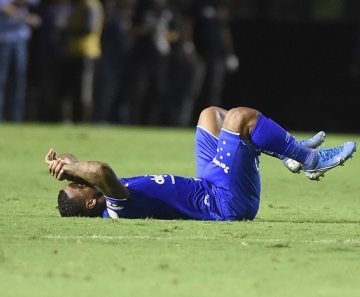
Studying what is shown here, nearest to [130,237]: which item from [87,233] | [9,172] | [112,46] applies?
[87,233]

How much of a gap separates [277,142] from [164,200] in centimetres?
97

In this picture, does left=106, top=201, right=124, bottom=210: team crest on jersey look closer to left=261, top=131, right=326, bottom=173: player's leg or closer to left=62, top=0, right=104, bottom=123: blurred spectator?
left=261, top=131, right=326, bottom=173: player's leg

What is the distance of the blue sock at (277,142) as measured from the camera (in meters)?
7.98

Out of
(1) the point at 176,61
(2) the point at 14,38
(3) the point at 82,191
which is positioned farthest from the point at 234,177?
(1) the point at 176,61

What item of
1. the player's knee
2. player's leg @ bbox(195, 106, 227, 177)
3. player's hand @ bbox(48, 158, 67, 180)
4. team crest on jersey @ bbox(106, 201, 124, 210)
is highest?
the player's knee

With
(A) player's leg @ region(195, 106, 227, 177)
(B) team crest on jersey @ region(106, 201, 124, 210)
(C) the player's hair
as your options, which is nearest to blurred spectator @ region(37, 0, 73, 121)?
(A) player's leg @ region(195, 106, 227, 177)

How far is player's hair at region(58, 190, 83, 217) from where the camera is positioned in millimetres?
8188

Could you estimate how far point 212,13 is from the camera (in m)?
19.7

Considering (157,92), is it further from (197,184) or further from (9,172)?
(197,184)

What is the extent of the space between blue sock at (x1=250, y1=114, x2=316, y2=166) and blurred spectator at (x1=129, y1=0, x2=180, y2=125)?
36.6ft

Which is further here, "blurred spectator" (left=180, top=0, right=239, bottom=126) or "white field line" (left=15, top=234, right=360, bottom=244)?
"blurred spectator" (left=180, top=0, right=239, bottom=126)

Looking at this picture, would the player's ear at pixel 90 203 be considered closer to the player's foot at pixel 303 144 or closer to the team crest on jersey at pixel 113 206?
the team crest on jersey at pixel 113 206

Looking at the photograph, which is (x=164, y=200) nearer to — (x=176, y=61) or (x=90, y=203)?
(x=90, y=203)

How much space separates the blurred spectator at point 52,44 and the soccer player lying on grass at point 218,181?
10480 millimetres
